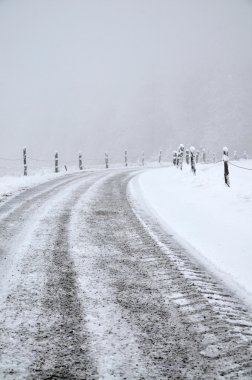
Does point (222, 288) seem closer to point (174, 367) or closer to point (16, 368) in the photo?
point (174, 367)

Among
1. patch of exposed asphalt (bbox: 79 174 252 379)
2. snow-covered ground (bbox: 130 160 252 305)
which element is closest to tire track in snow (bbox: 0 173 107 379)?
patch of exposed asphalt (bbox: 79 174 252 379)

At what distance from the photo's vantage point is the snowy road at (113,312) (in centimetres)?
211

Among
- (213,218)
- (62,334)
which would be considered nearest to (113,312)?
(62,334)

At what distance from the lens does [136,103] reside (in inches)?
2975

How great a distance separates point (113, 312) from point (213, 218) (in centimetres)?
439

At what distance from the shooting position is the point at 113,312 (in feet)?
9.20

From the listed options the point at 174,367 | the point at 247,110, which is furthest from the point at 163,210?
the point at 247,110

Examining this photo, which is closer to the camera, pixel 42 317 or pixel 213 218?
pixel 42 317

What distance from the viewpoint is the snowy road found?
2107 mm

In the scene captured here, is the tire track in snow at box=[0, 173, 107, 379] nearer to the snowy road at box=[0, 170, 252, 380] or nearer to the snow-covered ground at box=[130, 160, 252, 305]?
the snowy road at box=[0, 170, 252, 380]

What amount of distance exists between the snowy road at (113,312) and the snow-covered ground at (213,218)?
277 millimetres

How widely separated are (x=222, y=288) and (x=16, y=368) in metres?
2.11


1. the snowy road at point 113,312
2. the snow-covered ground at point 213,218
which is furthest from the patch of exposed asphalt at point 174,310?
the snow-covered ground at point 213,218

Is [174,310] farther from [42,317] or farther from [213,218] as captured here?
[213,218]
